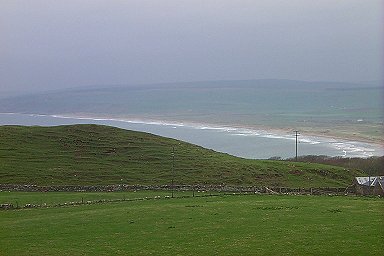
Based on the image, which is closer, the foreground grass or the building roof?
the foreground grass

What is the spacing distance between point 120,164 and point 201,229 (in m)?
47.0

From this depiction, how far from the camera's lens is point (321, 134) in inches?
6954

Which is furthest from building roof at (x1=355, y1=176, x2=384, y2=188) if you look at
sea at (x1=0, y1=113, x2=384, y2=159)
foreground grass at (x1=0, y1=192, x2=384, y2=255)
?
sea at (x1=0, y1=113, x2=384, y2=159)

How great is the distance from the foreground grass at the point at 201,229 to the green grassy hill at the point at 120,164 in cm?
2557

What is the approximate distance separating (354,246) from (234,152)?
364 ft

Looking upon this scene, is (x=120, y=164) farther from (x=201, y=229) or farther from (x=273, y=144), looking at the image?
(x=273, y=144)

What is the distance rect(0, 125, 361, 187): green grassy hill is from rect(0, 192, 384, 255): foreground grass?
2557 centimetres

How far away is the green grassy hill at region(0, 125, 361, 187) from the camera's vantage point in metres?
67.1

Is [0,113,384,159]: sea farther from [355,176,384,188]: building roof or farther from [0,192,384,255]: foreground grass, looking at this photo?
[0,192,384,255]: foreground grass

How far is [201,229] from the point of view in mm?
29672

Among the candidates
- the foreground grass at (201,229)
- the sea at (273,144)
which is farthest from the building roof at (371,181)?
the sea at (273,144)

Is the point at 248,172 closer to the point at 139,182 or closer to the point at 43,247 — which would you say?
the point at 139,182

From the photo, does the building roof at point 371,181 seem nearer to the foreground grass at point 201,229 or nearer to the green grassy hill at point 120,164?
the green grassy hill at point 120,164

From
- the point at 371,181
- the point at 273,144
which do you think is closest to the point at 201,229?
the point at 371,181
